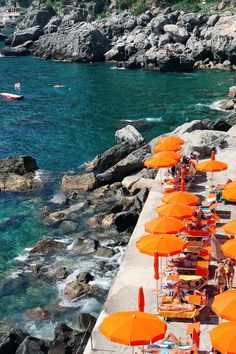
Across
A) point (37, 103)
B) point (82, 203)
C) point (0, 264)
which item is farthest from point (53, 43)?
point (0, 264)

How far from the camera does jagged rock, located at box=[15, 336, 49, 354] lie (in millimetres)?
20219

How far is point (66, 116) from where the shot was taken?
6200cm

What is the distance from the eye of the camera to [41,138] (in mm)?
53500

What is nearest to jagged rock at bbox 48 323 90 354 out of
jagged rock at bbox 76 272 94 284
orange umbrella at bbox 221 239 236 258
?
jagged rock at bbox 76 272 94 284

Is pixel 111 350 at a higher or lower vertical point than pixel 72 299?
higher

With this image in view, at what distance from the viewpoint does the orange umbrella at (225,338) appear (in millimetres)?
14539

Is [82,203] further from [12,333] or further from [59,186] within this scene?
[12,333]

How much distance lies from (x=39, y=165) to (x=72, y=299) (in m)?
21.6

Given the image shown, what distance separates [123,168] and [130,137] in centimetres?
806

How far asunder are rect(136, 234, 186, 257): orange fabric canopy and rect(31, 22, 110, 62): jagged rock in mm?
82952

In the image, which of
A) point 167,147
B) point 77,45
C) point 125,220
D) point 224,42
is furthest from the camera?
point 77,45

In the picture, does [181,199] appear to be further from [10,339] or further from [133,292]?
[10,339]

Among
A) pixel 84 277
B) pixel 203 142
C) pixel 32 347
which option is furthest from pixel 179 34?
pixel 32 347

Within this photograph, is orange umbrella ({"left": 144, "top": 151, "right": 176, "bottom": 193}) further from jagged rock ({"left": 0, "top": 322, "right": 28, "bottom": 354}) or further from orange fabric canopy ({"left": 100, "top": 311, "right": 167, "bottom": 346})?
orange fabric canopy ({"left": 100, "top": 311, "right": 167, "bottom": 346})
